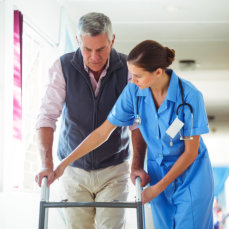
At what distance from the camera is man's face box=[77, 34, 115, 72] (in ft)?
6.32

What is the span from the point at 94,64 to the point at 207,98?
18.5 feet

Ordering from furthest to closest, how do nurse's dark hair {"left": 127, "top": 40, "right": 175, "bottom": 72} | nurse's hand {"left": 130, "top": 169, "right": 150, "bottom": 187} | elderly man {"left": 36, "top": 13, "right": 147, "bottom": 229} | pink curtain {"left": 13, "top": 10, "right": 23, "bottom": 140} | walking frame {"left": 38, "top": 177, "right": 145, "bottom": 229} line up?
pink curtain {"left": 13, "top": 10, "right": 23, "bottom": 140}
elderly man {"left": 36, "top": 13, "right": 147, "bottom": 229}
nurse's hand {"left": 130, "top": 169, "right": 150, "bottom": 187}
nurse's dark hair {"left": 127, "top": 40, "right": 175, "bottom": 72}
walking frame {"left": 38, "top": 177, "right": 145, "bottom": 229}

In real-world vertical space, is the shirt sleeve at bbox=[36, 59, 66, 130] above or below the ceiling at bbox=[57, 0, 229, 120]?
below

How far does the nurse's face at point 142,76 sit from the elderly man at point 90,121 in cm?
32

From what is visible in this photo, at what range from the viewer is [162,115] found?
1.81m

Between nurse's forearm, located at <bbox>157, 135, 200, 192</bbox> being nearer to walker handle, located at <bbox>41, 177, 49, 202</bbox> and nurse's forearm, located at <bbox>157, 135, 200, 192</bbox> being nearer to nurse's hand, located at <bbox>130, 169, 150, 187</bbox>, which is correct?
nurse's hand, located at <bbox>130, 169, 150, 187</bbox>

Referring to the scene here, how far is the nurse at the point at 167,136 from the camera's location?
171cm

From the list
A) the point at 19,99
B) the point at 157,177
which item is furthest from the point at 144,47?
the point at 19,99

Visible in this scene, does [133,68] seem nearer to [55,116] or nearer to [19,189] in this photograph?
[55,116]

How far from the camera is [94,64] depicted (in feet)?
6.52

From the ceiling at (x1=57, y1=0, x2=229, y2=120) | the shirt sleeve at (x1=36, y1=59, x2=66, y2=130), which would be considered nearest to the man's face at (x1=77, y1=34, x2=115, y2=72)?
the shirt sleeve at (x1=36, y1=59, x2=66, y2=130)

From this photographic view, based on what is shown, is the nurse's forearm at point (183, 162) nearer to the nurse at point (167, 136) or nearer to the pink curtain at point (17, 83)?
the nurse at point (167, 136)

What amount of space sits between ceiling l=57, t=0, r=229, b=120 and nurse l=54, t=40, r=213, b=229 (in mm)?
2589

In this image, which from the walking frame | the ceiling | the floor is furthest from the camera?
the ceiling
